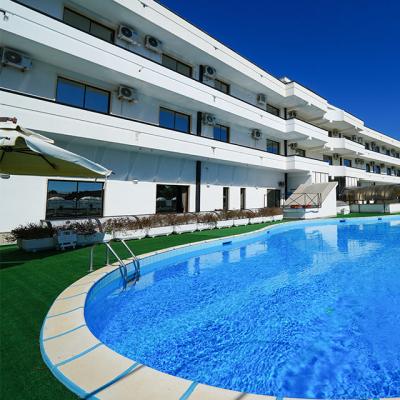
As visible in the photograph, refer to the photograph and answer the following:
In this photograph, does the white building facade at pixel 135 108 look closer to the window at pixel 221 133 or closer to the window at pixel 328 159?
the window at pixel 221 133

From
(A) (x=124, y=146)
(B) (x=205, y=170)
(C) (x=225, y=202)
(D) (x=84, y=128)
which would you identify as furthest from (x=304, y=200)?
(D) (x=84, y=128)

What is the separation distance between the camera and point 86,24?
1356 centimetres

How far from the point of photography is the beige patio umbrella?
5373 mm

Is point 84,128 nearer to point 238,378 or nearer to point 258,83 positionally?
point 238,378

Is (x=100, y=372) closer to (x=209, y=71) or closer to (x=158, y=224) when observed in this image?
(x=158, y=224)

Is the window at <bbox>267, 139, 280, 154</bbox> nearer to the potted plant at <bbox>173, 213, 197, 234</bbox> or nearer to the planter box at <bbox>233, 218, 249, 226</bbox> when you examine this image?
the planter box at <bbox>233, 218, 249, 226</bbox>

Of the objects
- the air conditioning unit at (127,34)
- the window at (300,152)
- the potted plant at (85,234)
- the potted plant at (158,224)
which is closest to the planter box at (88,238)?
the potted plant at (85,234)

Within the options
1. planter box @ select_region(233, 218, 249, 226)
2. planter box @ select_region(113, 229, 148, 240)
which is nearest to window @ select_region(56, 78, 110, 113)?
planter box @ select_region(113, 229, 148, 240)

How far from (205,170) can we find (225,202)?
3612 millimetres

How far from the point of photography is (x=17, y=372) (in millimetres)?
2732

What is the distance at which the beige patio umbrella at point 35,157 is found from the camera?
5373 millimetres

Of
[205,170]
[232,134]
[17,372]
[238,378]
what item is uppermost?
[232,134]

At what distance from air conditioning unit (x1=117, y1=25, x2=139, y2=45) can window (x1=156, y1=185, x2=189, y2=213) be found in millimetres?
8921

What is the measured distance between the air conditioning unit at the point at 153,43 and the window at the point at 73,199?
9284mm
